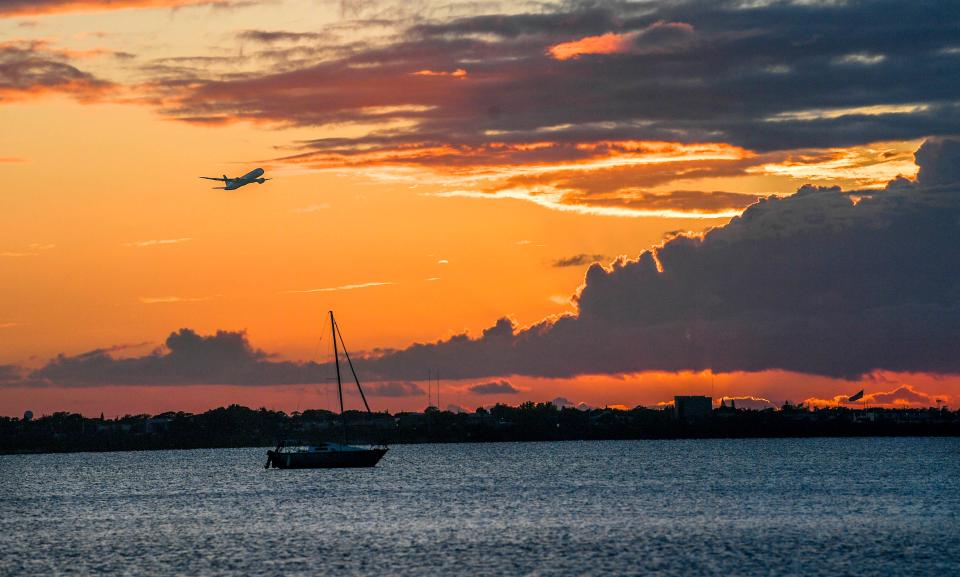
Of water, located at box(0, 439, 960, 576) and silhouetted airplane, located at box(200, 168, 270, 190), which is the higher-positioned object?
silhouetted airplane, located at box(200, 168, 270, 190)

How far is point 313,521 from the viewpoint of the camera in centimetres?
13400

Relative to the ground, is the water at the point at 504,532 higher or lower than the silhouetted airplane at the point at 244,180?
lower

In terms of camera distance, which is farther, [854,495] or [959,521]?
[854,495]

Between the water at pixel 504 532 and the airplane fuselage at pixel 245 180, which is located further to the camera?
the airplane fuselage at pixel 245 180

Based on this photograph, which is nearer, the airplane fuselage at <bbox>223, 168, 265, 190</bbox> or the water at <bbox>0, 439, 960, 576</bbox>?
the water at <bbox>0, 439, 960, 576</bbox>

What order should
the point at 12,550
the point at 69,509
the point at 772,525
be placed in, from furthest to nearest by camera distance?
the point at 69,509 → the point at 772,525 → the point at 12,550

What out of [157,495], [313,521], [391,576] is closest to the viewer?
[391,576]

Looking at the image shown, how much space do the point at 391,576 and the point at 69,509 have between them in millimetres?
86245

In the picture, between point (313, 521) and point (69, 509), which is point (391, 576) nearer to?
point (313, 521)

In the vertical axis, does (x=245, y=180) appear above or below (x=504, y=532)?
above

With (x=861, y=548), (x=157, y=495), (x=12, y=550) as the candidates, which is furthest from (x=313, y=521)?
(x=157, y=495)

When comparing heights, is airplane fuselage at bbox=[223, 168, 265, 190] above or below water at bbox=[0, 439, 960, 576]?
above

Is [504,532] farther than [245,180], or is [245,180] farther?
[245,180]

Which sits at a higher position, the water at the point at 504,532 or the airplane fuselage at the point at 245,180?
the airplane fuselage at the point at 245,180
